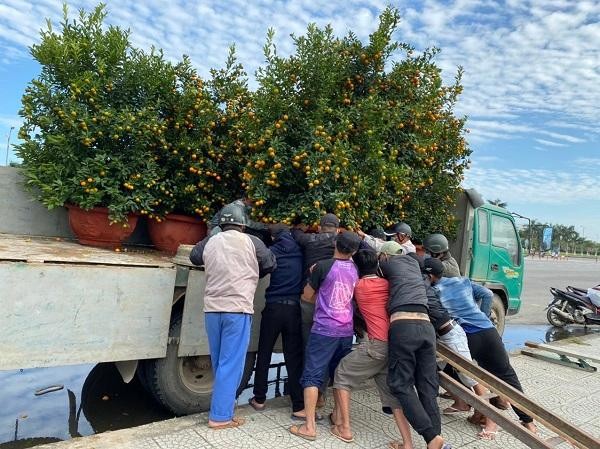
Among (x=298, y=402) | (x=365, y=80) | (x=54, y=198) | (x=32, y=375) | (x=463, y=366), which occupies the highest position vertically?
(x=365, y=80)

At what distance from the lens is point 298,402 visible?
13.3 feet

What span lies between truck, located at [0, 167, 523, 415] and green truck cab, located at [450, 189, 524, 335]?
339cm

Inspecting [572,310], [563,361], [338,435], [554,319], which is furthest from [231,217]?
[572,310]

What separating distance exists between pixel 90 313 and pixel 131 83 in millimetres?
2739

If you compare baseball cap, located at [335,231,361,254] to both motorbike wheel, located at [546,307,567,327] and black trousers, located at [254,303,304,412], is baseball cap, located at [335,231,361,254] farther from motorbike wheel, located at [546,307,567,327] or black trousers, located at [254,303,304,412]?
motorbike wheel, located at [546,307,567,327]

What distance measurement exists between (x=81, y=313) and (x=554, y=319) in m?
10.1

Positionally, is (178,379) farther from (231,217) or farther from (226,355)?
(231,217)

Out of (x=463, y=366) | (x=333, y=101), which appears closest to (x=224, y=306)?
(x=463, y=366)

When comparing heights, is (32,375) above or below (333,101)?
below

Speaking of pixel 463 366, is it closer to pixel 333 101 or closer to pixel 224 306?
pixel 224 306

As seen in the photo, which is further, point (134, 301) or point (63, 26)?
point (63, 26)

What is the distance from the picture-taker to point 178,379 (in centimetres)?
407

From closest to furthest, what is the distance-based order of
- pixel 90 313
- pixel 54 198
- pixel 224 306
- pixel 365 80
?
pixel 90 313
pixel 224 306
pixel 54 198
pixel 365 80

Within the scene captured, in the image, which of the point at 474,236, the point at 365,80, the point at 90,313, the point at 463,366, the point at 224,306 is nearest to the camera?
the point at 90,313
